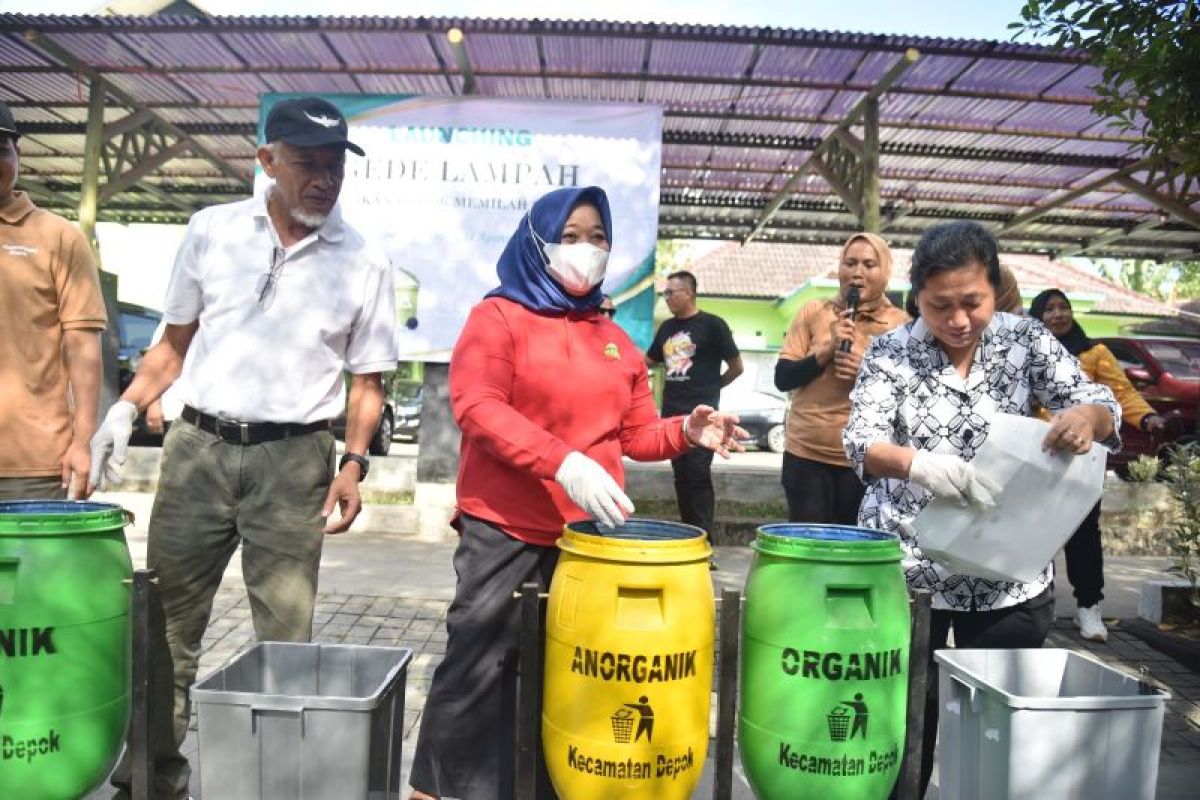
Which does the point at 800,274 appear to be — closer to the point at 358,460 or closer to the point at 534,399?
the point at 358,460

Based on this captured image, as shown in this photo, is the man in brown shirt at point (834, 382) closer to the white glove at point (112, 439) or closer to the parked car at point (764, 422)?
the white glove at point (112, 439)

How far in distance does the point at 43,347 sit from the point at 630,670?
2121 millimetres

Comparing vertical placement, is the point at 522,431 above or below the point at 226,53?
below

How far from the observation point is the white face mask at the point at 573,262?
226 cm

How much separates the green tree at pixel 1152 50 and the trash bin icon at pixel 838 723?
2.71 meters

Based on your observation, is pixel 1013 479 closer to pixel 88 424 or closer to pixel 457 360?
pixel 457 360

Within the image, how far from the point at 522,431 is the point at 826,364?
2.01m

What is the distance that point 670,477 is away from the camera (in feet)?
24.4

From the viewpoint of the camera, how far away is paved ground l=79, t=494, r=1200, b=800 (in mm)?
3414

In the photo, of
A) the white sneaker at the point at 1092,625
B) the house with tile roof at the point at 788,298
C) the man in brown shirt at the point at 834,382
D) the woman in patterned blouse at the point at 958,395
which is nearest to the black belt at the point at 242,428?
the woman in patterned blouse at the point at 958,395

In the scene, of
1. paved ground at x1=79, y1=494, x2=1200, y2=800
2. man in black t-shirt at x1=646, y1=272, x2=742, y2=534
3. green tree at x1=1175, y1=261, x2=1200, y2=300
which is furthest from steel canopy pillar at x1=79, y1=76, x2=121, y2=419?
green tree at x1=1175, y1=261, x2=1200, y2=300

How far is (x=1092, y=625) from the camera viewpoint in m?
4.74

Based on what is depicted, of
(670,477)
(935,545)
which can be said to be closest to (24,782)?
(935,545)

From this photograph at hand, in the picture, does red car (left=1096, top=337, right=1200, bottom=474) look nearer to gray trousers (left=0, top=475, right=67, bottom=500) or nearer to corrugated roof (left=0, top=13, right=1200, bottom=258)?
corrugated roof (left=0, top=13, right=1200, bottom=258)
